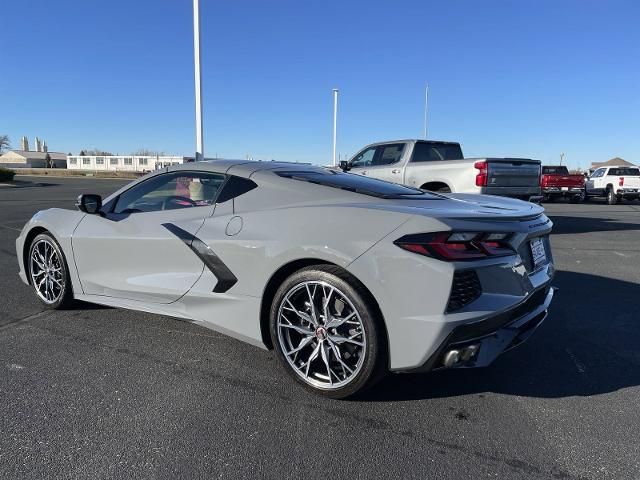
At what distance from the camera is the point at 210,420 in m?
2.72

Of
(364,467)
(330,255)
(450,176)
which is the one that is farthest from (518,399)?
(450,176)

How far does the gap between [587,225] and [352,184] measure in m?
10.9

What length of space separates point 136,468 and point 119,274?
77.0 inches

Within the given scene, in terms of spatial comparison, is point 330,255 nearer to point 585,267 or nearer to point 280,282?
point 280,282

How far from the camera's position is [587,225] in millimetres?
12312

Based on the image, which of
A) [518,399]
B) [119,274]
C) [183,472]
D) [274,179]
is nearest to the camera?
[183,472]

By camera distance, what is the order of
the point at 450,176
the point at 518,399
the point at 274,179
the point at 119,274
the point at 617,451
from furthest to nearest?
the point at 450,176 → the point at 119,274 → the point at 274,179 → the point at 518,399 → the point at 617,451

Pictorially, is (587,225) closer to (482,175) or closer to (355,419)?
(482,175)

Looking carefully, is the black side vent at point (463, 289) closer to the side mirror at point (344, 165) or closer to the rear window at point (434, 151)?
the side mirror at point (344, 165)

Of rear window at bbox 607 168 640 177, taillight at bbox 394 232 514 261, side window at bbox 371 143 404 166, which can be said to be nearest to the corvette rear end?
taillight at bbox 394 232 514 261

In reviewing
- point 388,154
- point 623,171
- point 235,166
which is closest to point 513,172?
point 388,154

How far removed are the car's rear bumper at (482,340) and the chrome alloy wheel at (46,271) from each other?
3.43 metres

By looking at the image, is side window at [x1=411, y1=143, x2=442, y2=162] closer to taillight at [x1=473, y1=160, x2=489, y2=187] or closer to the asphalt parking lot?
taillight at [x1=473, y1=160, x2=489, y2=187]

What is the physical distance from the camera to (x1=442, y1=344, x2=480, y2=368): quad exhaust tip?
2.62 metres
